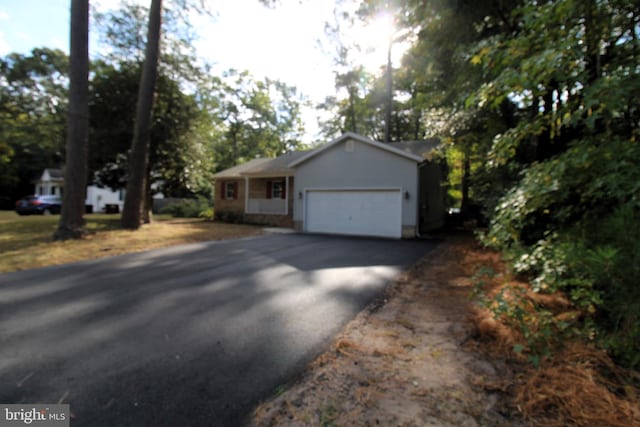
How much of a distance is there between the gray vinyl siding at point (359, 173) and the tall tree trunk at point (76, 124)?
8352mm

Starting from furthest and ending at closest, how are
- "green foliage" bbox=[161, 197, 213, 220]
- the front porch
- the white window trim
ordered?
"green foliage" bbox=[161, 197, 213, 220]
the white window trim
the front porch

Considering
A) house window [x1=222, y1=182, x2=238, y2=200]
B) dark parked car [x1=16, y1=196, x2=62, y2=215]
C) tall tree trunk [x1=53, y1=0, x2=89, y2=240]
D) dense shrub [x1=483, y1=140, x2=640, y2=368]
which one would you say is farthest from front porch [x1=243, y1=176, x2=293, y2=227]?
dense shrub [x1=483, y1=140, x2=640, y2=368]

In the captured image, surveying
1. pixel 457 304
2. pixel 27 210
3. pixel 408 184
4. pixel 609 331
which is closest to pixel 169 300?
pixel 457 304

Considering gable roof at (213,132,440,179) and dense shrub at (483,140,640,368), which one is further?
gable roof at (213,132,440,179)

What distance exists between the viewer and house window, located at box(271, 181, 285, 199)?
18.7 metres

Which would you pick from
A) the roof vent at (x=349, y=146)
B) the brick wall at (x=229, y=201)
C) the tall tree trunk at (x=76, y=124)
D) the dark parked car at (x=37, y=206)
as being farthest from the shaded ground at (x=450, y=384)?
the dark parked car at (x=37, y=206)

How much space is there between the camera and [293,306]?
4.27 metres

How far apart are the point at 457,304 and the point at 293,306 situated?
7.47 feet

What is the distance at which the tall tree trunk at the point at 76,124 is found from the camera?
941cm

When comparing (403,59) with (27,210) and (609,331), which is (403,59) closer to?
(609,331)

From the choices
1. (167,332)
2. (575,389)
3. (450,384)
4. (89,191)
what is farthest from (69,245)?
(89,191)

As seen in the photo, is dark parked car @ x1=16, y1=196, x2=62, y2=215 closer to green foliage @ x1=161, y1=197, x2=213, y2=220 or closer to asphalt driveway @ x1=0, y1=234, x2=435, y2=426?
green foliage @ x1=161, y1=197, x2=213, y2=220

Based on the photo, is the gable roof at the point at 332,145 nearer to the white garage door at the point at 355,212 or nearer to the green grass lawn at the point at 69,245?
the white garage door at the point at 355,212

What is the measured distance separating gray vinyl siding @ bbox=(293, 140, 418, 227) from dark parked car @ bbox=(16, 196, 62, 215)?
1765cm
